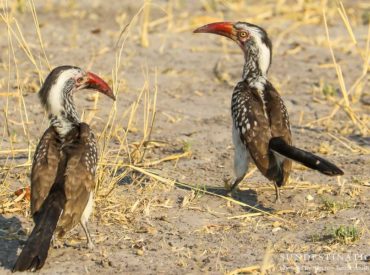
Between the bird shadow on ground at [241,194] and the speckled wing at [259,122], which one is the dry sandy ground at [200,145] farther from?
the speckled wing at [259,122]

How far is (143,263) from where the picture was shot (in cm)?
607

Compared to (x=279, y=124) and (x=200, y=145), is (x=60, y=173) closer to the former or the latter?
(x=279, y=124)

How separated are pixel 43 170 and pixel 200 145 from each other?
2.70m

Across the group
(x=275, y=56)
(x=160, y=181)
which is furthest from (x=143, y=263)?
(x=275, y=56)

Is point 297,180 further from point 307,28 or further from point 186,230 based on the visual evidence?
point 307,28

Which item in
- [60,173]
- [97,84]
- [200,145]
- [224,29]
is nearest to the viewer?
[60,173]

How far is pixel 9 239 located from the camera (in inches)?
251

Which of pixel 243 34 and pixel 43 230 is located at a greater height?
pixel 243 34

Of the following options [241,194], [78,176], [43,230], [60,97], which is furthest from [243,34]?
[43,230]

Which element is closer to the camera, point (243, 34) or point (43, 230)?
point (43, 230)

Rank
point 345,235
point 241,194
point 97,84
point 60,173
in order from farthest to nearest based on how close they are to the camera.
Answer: point 241,194 < point 97,84 < point 345,235 < point 60,173

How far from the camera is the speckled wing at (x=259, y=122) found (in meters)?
7.04

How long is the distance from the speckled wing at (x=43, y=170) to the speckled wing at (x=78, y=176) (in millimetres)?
78

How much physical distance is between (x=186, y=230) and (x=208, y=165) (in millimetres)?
1529
